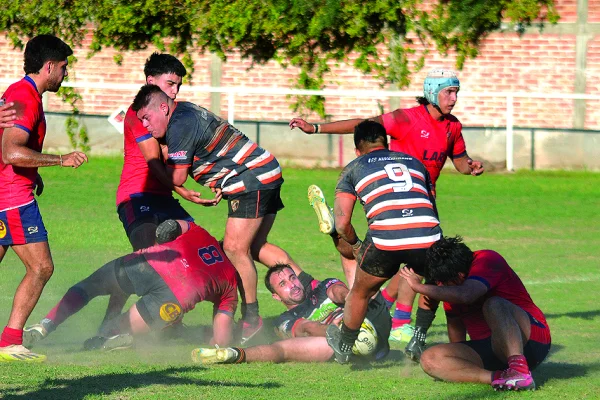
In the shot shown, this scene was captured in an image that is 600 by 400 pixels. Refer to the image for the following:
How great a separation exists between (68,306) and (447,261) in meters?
2.96

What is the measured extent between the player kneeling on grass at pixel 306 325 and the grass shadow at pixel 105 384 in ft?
1.40

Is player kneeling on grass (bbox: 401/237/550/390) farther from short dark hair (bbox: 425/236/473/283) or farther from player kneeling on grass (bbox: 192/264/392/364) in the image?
player kneeling on grass (bbox: 192/264/392/364)

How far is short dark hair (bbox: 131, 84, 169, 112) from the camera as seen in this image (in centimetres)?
755

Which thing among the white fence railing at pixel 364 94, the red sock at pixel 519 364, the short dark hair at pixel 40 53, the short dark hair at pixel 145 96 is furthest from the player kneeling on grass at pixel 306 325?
the white fence railing at pixel 364 94

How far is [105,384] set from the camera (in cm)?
573

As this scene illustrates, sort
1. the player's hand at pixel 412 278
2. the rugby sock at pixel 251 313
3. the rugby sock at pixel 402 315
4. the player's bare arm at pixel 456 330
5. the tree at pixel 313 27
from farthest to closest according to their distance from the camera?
the tree at pixel 313 27, the rugby sock at pixel 402 315, the rugby sock at pixel 251 313, the player's bare arm at pixel 456 330, the player's hand at pixel 412 278

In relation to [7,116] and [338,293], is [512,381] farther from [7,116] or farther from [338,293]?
[7,116]

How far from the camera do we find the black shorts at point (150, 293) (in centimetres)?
696

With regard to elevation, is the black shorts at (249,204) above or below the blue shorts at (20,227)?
below

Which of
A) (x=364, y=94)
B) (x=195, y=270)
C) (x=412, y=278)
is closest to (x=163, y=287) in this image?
(x=195, y=270)

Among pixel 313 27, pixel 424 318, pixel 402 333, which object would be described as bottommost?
pixel 402 333

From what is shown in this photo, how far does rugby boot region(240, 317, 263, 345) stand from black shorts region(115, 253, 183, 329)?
2.00 feet

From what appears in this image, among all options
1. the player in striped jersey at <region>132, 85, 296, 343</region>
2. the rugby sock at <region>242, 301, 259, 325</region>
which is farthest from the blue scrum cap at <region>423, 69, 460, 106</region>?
the rugby sock at <region>242, 301, 259, 325</region>

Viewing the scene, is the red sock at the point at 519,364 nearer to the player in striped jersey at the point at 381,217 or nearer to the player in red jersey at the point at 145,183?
the player in striped jersey at the point at 381,217
